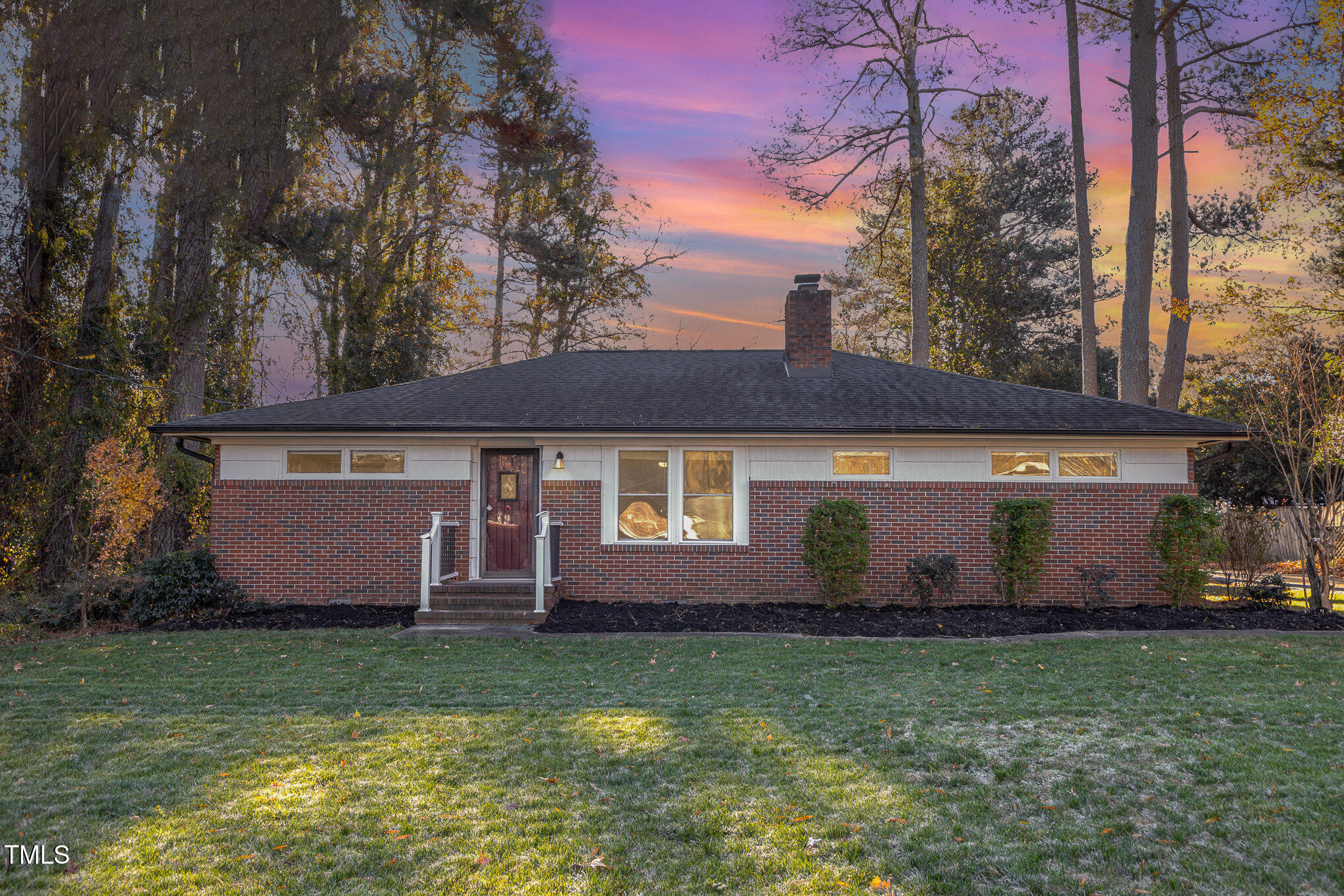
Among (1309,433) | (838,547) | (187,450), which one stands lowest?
(838,547)

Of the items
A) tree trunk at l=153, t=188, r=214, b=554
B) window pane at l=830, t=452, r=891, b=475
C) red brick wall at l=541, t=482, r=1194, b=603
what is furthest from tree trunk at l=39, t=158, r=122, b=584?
window pane at l=830, t=452, r=891, b=475

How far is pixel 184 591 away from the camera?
1002cm

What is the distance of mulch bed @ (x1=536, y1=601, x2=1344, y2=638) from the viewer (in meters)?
8.77

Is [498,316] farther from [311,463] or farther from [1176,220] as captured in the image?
[1176,220]

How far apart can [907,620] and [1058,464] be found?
353 centimetres

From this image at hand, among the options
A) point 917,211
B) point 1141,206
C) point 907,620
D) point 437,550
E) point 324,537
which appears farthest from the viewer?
point 917,211

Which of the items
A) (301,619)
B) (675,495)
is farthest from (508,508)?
(301,619)

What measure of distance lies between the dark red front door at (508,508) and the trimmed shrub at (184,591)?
131 inches

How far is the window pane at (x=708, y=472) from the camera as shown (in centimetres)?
1078

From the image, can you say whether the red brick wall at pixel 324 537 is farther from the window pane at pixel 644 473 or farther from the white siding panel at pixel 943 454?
the white siding panel at pixel 943 454

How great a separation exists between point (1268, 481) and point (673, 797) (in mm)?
25411

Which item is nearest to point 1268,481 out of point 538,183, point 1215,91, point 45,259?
point 1215,91

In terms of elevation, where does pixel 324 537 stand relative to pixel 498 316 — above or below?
below

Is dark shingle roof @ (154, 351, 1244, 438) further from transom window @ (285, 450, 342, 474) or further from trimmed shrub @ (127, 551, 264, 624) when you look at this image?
trimmed shrub @ (127, 551, 264, 624)
